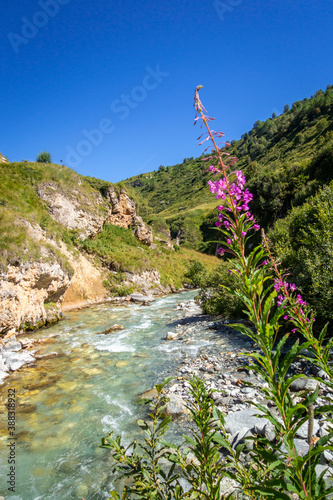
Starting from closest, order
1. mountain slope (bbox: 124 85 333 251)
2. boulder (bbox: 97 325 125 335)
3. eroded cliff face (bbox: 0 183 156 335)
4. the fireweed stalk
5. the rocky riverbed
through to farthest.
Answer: the fireweed stalk < the rocky riverbed < eroded cliff face (bbox: 0 183 156 335) < boulder (bbox: 97 325 125 335) < mountain slope (bbox: 124 85 333 251)

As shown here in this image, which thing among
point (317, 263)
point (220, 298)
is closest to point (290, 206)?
point (220, 298)

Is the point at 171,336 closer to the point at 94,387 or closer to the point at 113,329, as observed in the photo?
the point at 113,329

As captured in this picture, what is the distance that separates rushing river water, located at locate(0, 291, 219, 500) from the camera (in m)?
4.84

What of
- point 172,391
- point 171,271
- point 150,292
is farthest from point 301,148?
point 172,391

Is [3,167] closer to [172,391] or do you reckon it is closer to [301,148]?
[172,391]

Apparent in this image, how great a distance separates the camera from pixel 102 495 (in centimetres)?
445

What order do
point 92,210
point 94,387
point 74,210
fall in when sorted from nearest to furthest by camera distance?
1. point 94,387
2. point 74,210
3. point 92,210

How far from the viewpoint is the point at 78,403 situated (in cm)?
730

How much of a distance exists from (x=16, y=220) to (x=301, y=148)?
71.4 m

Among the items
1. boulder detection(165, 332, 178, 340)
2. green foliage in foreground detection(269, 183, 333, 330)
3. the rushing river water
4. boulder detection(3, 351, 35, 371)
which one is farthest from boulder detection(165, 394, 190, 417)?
boulder detection(3, 351, 35, 371)

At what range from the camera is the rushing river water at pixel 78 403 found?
4.84 meters

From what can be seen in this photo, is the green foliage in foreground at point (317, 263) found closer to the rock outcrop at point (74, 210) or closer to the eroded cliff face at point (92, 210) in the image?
the rock outcrop at point (74, 210)

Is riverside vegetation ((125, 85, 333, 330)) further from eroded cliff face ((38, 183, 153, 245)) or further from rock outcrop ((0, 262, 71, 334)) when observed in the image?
rock outcrop ((0, 262, 71, 334))

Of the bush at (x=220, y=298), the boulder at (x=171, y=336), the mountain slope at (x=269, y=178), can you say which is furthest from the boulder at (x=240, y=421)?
the bush at (x=220, y=298)
